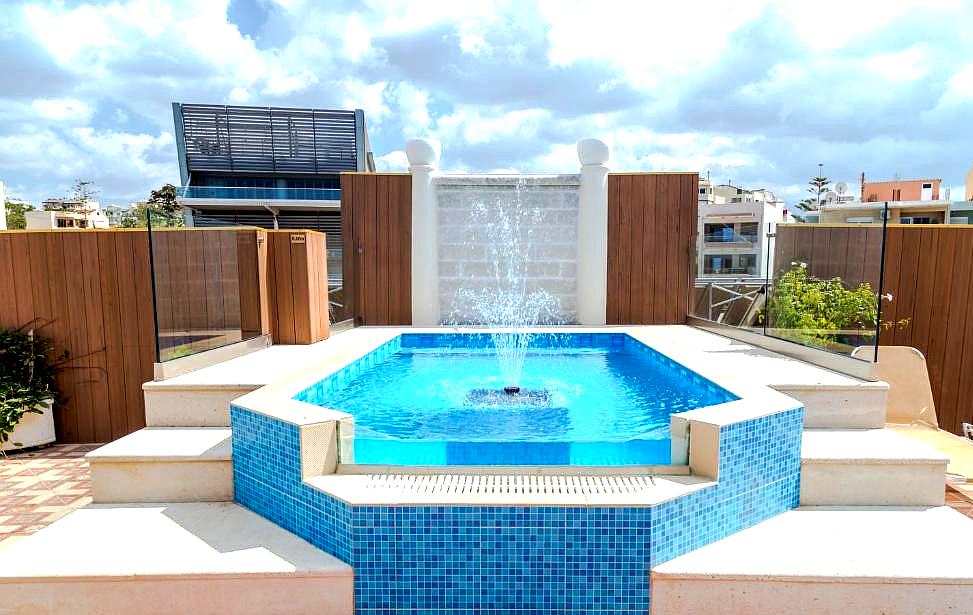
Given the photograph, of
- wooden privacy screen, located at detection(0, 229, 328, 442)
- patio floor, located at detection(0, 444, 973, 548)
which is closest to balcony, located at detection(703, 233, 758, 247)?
patio floor, located at detection(0, 444, 973, 548)

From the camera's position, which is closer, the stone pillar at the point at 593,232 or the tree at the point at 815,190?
the stone pillar at the point at 593,232

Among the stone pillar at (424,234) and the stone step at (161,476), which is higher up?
the stone pillar at (424,234)

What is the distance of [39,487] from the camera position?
3443 millimetres

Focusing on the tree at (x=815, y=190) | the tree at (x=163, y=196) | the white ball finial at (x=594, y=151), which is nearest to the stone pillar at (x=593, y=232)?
the white ball finial at (x=594, y=151)

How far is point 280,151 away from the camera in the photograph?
2883 centimetres

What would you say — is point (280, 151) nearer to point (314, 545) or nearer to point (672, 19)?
point (672, 19)

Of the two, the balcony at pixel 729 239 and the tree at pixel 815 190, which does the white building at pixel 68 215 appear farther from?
the tree at pixel 815 190

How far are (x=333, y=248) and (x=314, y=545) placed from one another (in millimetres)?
5502

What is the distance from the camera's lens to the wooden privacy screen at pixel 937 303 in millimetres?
4973

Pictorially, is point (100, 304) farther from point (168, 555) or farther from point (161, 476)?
point (168, 555)

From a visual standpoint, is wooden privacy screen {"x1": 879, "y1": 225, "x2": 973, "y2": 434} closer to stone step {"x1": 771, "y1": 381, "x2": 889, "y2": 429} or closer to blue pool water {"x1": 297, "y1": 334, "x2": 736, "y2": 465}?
stone step {"x1": 771, "y1": 381, "x2": 889, "y2": 429}

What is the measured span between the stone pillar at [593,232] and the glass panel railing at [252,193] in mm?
21761

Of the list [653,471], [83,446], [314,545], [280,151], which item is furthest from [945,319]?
[280,151]

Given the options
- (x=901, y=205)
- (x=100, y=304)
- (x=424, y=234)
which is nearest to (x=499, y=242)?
(x=424, y=234)
